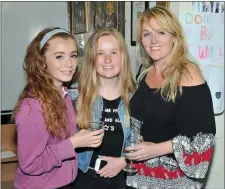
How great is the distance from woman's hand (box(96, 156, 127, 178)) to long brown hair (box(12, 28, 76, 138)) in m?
0.33

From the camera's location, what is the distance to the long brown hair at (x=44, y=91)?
5.47 ft

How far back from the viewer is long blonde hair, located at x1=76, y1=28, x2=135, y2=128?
1.99 metres

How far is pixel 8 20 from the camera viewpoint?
3.90 m

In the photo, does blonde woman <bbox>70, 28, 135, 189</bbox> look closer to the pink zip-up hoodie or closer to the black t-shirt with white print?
the black t-shirt with white print

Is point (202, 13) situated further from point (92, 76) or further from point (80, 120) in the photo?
point (80, 120)

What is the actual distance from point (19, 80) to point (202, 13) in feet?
7.82

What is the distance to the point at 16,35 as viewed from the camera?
3965mm

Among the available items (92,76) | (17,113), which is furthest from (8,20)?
(17,113)

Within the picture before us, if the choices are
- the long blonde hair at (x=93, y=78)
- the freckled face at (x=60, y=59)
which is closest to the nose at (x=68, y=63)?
the freckled face at (x=60, y=59)

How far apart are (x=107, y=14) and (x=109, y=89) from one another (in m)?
1.48

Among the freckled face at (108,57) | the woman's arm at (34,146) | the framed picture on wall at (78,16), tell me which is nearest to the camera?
the woman's arm at (34,146)

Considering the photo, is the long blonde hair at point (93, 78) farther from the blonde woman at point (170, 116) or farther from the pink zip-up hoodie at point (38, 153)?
the pink zip-up hoodie at point (38, 153)

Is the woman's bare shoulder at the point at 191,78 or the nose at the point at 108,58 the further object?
the nose at the point at 108,58

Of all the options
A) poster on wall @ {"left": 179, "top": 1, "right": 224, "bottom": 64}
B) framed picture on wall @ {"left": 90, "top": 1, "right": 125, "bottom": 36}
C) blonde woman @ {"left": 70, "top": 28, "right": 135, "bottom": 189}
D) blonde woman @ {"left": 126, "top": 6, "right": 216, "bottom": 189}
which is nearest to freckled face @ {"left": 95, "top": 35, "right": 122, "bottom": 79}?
blonde woman @ {"left": 70, "top": 28, "right": 135, "bottom": 189}
